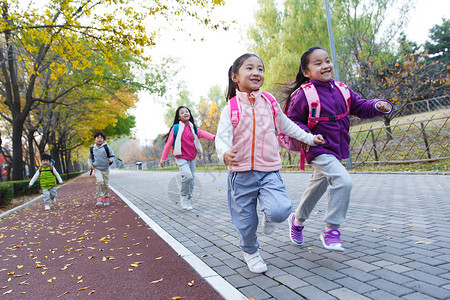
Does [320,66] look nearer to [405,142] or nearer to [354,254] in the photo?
[354,254]

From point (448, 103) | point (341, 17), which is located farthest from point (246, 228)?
point (448, 103)

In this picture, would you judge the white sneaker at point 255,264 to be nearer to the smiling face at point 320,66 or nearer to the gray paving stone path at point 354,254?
the gray paving stone path at point 354,254

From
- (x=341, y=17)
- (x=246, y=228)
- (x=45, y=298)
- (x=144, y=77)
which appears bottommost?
(x=45, y=298)

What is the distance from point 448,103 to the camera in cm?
2634

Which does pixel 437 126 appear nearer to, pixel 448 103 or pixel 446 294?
pixel 446 294

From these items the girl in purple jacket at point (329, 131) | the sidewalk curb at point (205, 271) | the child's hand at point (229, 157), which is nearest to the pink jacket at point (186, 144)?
the sidewalk curb at point (205, 271)

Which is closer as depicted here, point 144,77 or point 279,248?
point 279,248

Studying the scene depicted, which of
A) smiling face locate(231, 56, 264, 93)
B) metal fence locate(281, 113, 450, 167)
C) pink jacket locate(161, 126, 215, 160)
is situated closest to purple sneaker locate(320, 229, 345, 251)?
smiling face locate(231, 56, 264, 93)

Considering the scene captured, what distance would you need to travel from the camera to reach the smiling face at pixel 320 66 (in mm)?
3363

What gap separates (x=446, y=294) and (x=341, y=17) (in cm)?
1871

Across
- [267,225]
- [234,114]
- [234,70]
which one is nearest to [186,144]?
[234,70]

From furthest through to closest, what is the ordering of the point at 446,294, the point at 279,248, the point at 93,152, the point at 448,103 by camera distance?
1. the point at 448,103
2. the point at 93,152
3. the point at 279,248
4. the point at 446,294

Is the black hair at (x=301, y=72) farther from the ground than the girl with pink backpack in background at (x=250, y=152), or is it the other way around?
the black hair at (x=301, y=72)

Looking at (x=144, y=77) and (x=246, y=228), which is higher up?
(x=144, y=77)
